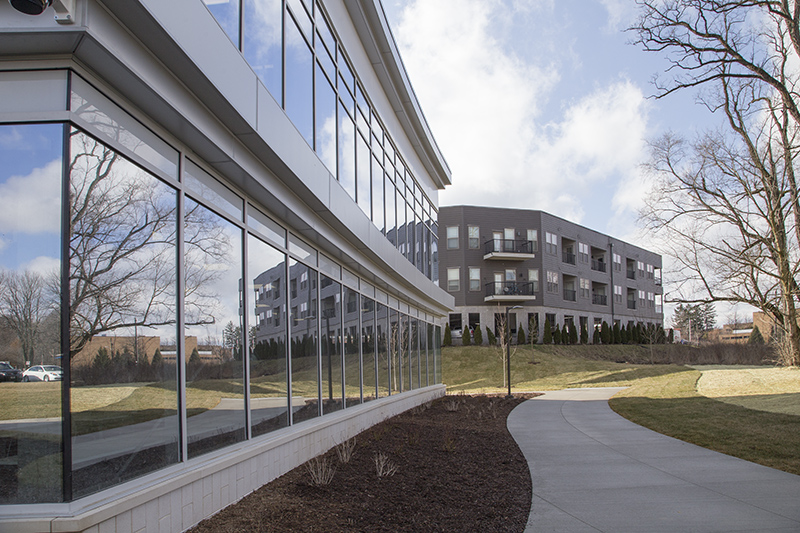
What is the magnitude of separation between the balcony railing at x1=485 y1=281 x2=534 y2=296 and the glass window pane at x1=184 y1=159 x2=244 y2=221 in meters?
46.1

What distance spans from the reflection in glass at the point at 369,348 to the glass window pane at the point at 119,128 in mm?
9120

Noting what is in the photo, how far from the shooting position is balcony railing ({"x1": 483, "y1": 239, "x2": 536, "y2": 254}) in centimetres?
5403

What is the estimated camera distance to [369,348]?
15773mm

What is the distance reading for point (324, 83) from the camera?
11.6 meters

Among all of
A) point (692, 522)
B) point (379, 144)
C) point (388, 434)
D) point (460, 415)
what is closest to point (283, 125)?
point (692, 522)

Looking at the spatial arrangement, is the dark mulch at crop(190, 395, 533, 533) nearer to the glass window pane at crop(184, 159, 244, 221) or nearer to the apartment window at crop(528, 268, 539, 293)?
the glass window pane at crop(184, 159, 244, 221)

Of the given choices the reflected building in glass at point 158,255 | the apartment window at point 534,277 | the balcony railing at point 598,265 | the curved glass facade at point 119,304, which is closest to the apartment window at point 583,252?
the balcony railing at point 598,265

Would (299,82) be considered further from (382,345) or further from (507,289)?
(507,289)

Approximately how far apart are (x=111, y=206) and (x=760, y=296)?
30.1m

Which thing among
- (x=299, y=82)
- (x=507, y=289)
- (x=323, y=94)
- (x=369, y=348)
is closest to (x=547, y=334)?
(x=507, y=289)

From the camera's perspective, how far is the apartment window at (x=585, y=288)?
61569 mm

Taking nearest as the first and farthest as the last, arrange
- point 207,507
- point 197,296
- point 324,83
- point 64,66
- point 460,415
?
point 64,66 < point 207,507 < point 197,296 < point 324,83 < point 460,415

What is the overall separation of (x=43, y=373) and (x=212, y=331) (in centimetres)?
244

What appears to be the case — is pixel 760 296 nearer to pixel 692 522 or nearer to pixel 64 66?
pixel 692 522
